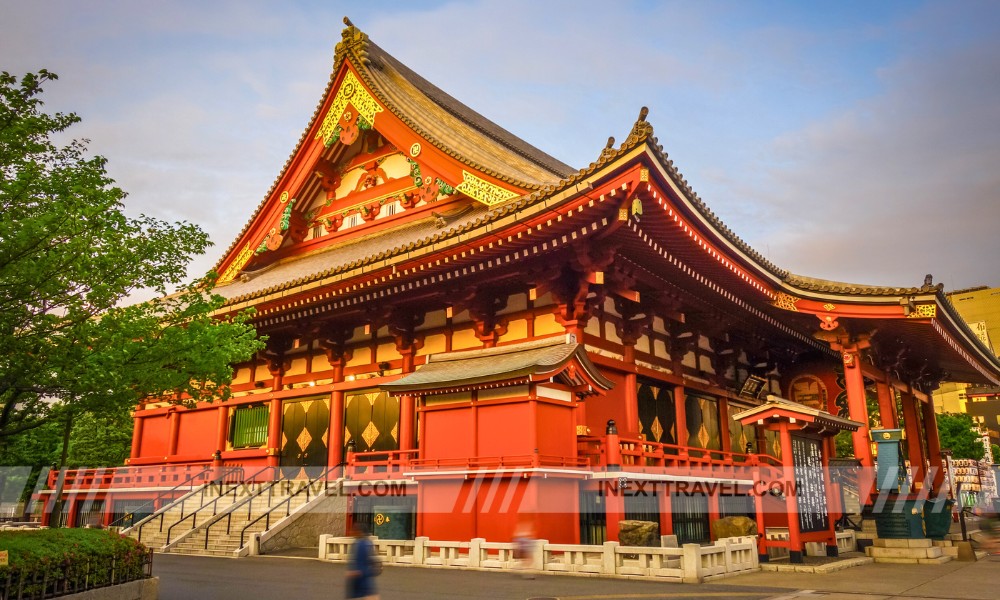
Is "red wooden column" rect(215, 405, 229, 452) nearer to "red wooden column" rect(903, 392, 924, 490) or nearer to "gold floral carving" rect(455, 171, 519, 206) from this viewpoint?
"gold floral carving" rect(455, 171, 519, 206)

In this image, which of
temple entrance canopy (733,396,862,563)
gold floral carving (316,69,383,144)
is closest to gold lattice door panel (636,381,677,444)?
temple entrance canopy (733,396,862,563)

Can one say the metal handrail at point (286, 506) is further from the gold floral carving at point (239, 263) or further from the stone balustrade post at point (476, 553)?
the gold floral carving at point (239, 263)

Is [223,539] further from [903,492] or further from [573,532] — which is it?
[903,492]

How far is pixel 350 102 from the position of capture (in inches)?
952

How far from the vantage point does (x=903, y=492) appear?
16.4 meters

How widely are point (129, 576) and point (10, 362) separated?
11.1ft

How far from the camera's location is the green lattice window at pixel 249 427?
22.7 metres

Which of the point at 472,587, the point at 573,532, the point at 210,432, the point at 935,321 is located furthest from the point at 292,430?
the point at 935,321

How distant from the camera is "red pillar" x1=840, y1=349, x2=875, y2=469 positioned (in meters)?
18.1

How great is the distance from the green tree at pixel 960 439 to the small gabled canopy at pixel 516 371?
166 ft

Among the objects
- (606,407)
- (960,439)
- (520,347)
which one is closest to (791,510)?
(606,407)

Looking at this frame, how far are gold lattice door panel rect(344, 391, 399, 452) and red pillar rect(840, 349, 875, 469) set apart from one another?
38.6ft

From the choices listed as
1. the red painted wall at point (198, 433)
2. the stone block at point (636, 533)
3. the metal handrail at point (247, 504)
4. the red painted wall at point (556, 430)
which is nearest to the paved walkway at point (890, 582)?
the stone block at point (636, 533)

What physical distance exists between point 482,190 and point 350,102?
718 centimetres
